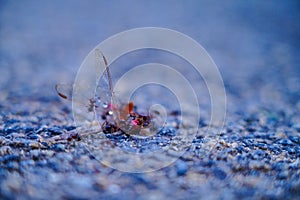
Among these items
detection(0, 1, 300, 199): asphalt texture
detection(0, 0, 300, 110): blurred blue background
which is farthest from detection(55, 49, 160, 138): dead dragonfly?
detection(0, 0, 300, 110): blurred blue background

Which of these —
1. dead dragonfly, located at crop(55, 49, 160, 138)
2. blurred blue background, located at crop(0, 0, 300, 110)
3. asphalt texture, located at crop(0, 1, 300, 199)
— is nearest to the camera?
asphalt texture, located at crop(0, 1, 300, 199)

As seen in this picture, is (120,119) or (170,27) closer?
(120,119)

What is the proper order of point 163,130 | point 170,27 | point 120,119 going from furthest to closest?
point 170,27, point 163,130, point 120,119

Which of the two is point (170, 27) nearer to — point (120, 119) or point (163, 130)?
point (163, 130)

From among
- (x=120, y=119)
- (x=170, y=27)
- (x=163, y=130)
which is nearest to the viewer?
(x=120, y=119)

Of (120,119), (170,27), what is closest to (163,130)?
(120,119)

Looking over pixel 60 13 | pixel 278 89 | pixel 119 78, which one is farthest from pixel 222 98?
pixel 60 13

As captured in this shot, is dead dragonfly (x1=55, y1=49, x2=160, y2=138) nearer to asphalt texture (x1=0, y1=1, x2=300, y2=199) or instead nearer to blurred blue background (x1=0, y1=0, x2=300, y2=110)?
asphalt texture (x1=0, y1=1, x2=300, y2=199)
